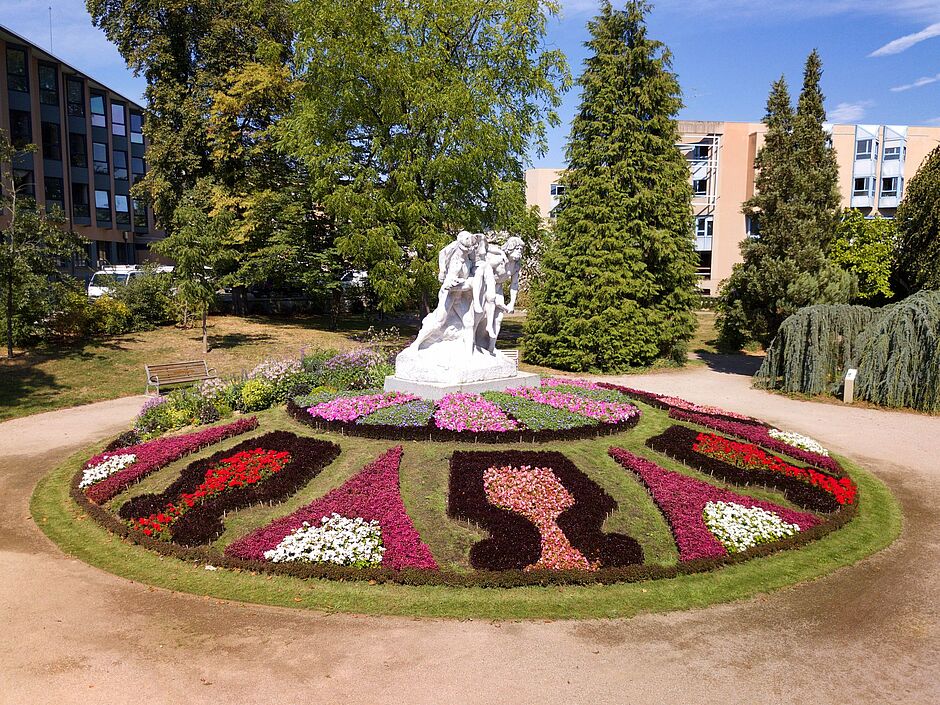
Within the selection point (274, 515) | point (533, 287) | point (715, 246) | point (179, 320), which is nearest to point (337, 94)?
point (533, 287)

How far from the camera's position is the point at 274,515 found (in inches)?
325

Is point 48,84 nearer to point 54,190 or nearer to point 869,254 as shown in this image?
point 54,190

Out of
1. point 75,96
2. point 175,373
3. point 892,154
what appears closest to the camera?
point 175,373

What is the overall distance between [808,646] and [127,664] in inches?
228

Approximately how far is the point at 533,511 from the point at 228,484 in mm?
4241

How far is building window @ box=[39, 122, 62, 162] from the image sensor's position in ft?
133

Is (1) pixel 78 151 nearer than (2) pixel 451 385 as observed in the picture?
No

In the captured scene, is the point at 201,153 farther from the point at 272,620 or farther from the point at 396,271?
the point at 272,620

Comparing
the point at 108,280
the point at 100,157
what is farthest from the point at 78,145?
the point at 108,280

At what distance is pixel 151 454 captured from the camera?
10.4m

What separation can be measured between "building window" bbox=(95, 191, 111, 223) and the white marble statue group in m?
44.6

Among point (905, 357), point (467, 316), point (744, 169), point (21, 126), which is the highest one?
point (21, 126)

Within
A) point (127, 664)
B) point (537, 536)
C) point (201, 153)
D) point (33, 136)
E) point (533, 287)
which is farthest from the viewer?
point (33, 136)

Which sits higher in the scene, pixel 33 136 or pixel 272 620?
pixel 33 136
